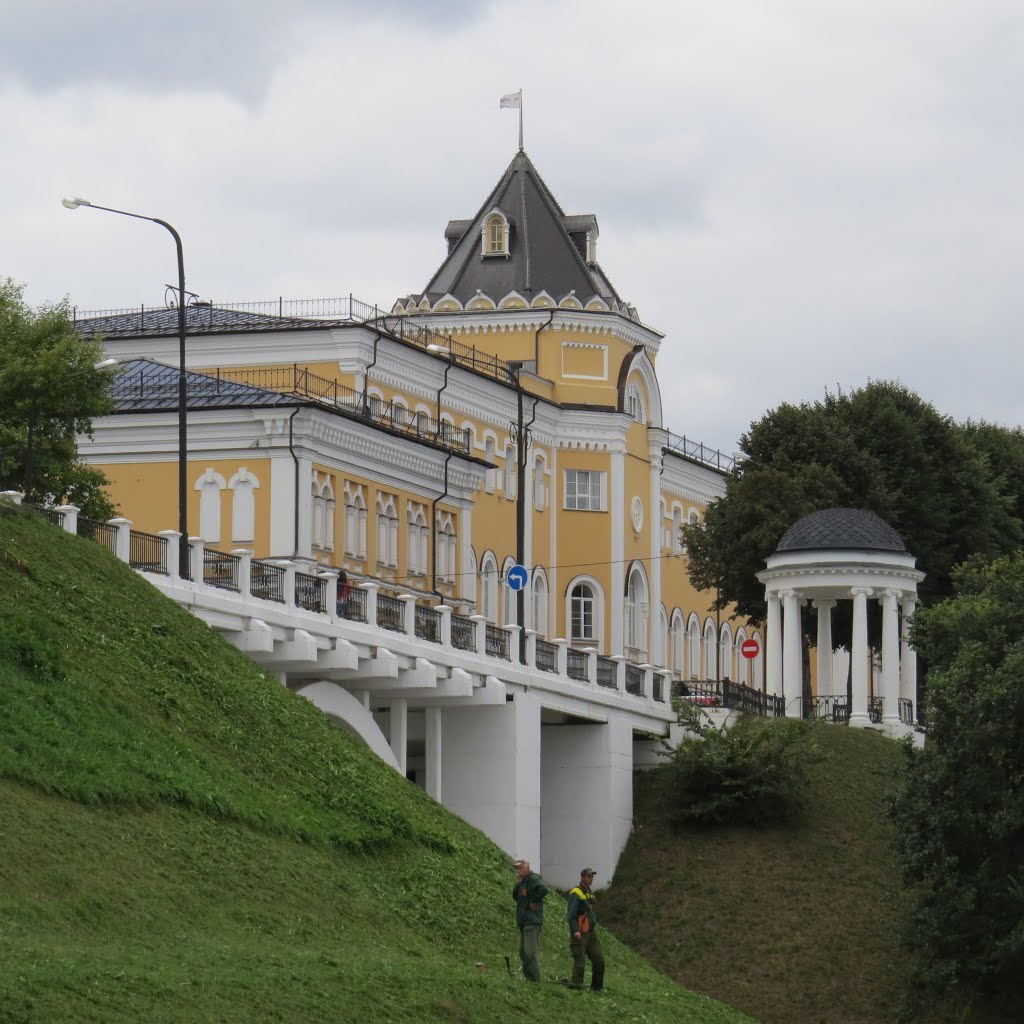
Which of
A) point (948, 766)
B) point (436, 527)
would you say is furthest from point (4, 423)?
point (948, 766)

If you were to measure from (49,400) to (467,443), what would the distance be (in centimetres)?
2987

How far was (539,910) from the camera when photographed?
36.8 metres

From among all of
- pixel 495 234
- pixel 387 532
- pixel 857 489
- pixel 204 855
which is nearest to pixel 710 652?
pixel 495 234

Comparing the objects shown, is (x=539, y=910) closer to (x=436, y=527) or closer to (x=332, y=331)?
(x=436, y=527)

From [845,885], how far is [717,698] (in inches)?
526

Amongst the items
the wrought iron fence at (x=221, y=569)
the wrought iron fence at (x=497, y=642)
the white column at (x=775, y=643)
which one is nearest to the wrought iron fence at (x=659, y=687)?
the white column at (x=775, y=643)

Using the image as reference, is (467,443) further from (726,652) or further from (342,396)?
(726,652)

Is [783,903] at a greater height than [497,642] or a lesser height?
lesser

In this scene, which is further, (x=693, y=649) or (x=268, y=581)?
(x=693, y=649)

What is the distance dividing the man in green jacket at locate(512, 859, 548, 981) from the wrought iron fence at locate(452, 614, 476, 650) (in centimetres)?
2305

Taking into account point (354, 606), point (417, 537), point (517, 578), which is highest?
point (417, 537)

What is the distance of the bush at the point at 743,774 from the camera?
215 ft

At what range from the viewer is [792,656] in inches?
2985

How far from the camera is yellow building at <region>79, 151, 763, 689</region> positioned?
242 feet
